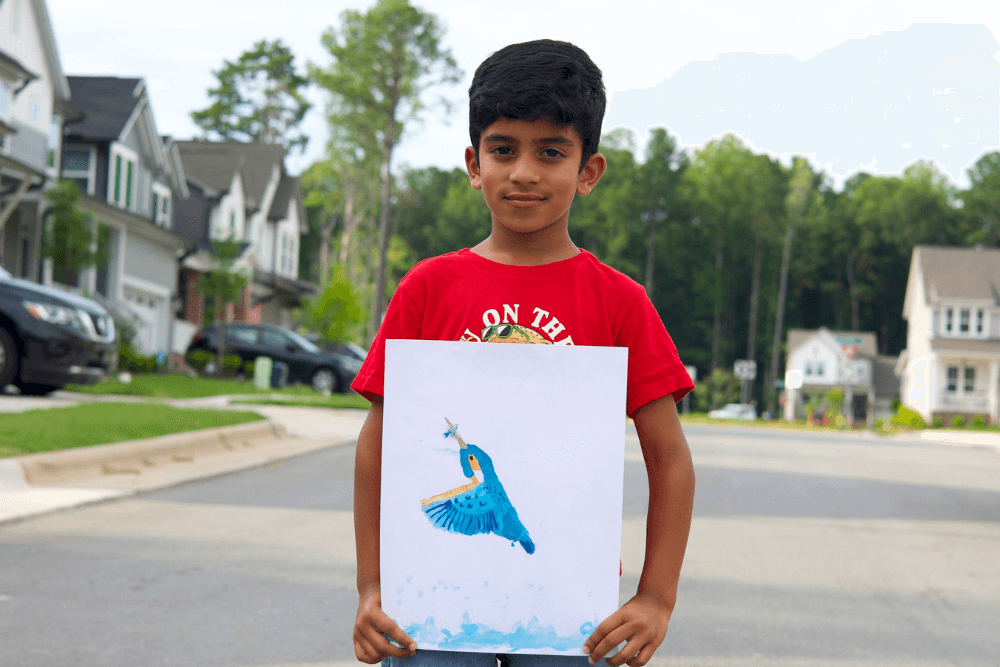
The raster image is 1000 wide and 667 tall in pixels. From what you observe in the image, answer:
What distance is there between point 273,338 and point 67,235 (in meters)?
5.99

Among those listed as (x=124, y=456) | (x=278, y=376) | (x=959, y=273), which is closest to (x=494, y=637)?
(x=124, y=456)

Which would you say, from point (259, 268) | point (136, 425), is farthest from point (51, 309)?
point (259, 268)

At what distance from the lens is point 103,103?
30.8 meters

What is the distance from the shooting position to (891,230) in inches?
3339

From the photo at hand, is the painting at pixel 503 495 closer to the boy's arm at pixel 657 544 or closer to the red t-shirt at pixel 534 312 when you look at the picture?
the boy's arm at pixel 657 544

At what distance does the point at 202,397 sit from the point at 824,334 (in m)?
62.8

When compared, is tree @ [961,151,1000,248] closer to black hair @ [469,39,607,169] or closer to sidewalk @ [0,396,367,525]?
sidewalk @ [0,396,367,525]

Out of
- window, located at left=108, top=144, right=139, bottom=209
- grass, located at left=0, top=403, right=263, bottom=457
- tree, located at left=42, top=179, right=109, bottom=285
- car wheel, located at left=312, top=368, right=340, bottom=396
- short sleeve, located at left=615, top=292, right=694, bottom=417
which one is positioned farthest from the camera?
window, located at left=108, top=144, right=139, bottom=209

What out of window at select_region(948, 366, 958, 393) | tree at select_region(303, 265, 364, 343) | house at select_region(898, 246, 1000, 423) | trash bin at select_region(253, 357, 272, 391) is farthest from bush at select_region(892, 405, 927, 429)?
trash bin at select_region(253, 357, 272, 391)

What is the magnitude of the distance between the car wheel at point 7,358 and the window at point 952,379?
52.2 meters

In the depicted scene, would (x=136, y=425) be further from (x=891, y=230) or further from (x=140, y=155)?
(x=891, y=230)

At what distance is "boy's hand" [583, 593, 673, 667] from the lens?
193 centimetres

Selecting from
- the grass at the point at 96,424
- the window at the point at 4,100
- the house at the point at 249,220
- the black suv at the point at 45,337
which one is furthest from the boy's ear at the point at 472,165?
the house at the point at 249,220

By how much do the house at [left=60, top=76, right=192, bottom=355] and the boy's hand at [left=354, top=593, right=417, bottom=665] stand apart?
1000 inches
